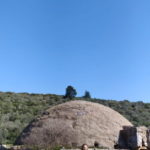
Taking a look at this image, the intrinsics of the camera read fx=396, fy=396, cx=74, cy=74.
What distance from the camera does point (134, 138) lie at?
45.1 feet

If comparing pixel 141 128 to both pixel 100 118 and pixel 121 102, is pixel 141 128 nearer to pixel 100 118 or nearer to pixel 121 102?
pixel 100 118

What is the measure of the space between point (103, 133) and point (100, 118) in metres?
0.74

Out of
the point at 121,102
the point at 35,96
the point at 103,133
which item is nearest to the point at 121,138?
the point at 103,133

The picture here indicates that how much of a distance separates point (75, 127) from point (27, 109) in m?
19.7

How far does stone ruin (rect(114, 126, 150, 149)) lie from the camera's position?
1366 cm

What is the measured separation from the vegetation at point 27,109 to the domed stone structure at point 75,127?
22.0ft

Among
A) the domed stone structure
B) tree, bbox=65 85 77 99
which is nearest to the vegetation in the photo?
tree, bbox=65 85 77 99

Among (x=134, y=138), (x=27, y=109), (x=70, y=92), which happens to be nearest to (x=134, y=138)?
(x=134, y=138)

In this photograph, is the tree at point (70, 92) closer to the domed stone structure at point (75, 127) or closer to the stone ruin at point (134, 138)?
the domed stone structure at point (75, 127)

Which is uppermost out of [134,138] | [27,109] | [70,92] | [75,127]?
[70,92]

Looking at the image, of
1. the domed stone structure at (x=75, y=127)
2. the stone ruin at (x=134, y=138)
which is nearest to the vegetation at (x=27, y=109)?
the domed stone structure at (x=75, y=127)

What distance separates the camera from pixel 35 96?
42.7 meters

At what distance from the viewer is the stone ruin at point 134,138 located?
1366cm

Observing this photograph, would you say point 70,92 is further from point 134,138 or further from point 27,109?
point 134,138
